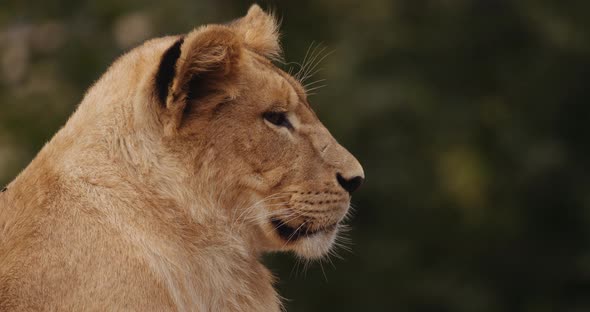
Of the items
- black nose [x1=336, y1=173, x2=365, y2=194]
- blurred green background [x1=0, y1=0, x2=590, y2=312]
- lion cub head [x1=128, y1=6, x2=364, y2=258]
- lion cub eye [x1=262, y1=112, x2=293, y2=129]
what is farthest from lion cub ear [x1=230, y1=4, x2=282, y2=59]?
blurred green background [x1=0, y1=0, x2=590, y2=312]

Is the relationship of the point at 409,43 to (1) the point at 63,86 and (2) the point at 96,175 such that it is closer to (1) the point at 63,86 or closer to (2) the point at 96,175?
(1) the point at 63,86

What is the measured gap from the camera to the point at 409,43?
14398 millimetres

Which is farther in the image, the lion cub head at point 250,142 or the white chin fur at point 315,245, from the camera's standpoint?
the white chin fur at point 315,245

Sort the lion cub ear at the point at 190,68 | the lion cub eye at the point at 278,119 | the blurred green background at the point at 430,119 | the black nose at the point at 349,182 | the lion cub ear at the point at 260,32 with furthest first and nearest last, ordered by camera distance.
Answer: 1. the blurred green background at the point at 430,119
2. the lion cub ear at the point at 260,32
3. the black nose at the point at 349,182
4. the lion cub eye at the point at 278,119
5. the lion cub ear at the point at 190,68

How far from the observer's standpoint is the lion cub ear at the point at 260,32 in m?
5.36

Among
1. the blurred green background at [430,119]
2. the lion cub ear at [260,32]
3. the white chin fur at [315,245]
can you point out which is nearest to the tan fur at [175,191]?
the white chin fur at [315,245]

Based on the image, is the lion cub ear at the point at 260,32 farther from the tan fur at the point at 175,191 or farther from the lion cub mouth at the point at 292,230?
the lion cub mouth at the point at 292,230

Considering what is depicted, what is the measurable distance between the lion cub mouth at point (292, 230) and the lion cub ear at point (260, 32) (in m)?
0.81

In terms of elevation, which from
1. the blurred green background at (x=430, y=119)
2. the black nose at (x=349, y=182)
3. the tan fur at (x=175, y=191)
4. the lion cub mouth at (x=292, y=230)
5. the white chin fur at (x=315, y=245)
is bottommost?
the blurred green background at (x=430, y=119)

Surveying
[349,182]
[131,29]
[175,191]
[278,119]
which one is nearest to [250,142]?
[278,119]

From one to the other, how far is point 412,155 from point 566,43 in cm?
222

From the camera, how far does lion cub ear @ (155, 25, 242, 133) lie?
458 centimetres

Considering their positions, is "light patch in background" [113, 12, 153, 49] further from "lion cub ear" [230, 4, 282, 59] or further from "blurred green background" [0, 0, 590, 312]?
"lion cub ear" [230, 4, 282, 59]

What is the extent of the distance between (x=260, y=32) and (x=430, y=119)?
828cm
